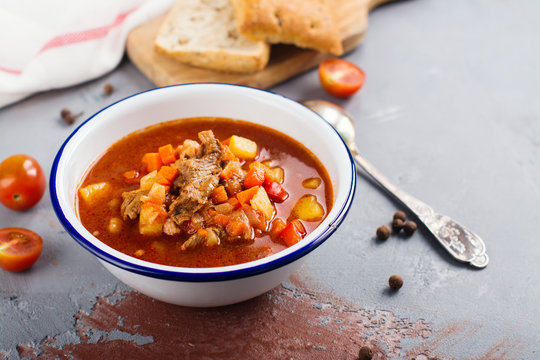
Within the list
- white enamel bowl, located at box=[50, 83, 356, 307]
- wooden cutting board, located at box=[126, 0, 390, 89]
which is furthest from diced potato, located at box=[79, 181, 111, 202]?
wooden cutting board, located at box=[126, 0, 390, 89]

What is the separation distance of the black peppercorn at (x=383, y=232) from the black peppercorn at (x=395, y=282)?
14.3 inches

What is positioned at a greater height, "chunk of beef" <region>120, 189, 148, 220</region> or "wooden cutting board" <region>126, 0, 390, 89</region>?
"chunk of beef" <region>120, 189, 148, 220</region>

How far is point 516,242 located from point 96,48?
380 centimetres

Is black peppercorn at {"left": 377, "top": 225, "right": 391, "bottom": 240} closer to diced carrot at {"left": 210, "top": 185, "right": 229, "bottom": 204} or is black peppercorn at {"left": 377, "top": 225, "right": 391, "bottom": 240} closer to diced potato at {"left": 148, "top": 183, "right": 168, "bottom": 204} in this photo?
diced carrot at {"left": 210, "top": 185, "right": 229, "bottom": 204}

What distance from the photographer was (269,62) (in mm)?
4930

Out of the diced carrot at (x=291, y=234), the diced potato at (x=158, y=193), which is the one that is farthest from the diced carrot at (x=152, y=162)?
the diced carrot at (x=291, y=234)

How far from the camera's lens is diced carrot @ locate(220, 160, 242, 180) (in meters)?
3.24

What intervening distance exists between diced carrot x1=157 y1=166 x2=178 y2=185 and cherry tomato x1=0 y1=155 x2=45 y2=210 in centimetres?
104

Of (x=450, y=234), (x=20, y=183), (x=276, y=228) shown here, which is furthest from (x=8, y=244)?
(x=450, y=234)

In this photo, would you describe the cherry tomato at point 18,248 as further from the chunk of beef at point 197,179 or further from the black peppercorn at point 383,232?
the black peppercorn at point 383,232

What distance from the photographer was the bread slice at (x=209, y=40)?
469cm

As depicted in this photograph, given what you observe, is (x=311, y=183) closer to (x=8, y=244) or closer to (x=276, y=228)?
(x=276, y=228)

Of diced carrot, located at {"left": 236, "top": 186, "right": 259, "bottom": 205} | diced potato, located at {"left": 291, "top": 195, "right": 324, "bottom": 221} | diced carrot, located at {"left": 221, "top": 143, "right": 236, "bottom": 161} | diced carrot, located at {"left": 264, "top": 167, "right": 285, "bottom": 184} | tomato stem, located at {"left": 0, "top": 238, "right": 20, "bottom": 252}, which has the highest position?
diced carrot, located at {"left": 221, "top": 143, "right": 236, "bottom": 161}

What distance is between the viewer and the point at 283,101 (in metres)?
3.55
